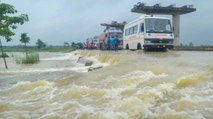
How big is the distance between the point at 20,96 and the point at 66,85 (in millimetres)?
1692

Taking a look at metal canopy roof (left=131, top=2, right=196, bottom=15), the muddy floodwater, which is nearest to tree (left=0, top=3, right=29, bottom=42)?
the muddy floodwater

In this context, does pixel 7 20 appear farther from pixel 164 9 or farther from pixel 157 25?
pixel 164 9

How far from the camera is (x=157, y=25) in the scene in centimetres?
2522

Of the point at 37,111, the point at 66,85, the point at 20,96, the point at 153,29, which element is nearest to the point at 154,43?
the point at 153,29

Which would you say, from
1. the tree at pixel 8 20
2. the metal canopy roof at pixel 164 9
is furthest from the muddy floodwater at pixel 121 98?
the metal canopy roof at pixel 164 9

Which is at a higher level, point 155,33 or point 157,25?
point 157,25

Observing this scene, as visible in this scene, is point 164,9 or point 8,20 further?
point 164,9

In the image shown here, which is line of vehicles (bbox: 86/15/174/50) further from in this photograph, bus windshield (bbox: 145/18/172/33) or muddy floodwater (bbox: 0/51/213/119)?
muddy floodwater (bbox: 0/51/213/119)

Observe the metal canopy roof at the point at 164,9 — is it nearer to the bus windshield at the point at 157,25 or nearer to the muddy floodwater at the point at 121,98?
the bus windshield at the point at 157,25

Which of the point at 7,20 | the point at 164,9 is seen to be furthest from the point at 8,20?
the point at 164,9

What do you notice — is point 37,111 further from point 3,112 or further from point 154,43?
point 154,43

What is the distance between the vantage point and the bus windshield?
25.0 metres

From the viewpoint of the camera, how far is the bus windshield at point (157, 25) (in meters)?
25.0

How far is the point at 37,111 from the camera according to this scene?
7918mm
